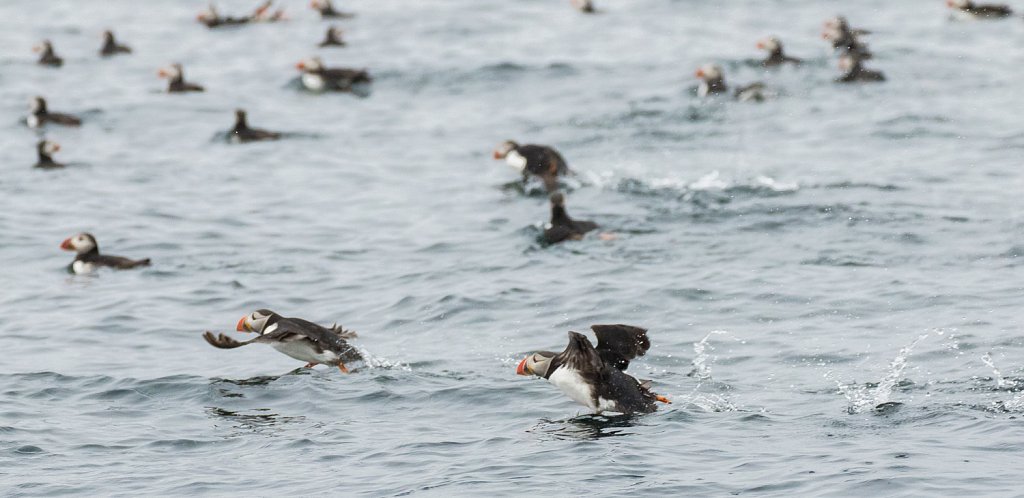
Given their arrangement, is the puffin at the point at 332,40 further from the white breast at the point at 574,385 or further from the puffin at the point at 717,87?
the white breast at the point at 574,385

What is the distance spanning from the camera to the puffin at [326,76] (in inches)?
1102

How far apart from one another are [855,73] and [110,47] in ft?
51.7

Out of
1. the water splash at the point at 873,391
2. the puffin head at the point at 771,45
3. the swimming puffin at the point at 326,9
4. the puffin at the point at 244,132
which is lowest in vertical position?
the water splash at the point at 873,391

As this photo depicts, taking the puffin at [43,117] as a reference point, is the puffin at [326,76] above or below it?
above

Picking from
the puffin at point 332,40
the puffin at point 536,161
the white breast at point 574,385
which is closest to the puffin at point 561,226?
the puffin at point 536,161

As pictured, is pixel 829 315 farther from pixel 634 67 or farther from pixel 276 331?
pixel 634 67

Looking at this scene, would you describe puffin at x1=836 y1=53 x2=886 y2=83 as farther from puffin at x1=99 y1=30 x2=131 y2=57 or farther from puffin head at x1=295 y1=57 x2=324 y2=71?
puffin at x1=99 y1=30 x2=131 y2=57

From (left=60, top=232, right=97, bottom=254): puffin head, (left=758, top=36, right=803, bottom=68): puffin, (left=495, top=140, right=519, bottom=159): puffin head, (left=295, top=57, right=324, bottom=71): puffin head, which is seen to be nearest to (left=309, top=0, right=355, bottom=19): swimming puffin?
(left=295, top=57, right=324, bottom=71): puffin head

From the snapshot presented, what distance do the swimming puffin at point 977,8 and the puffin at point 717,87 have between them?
8372 millimetres

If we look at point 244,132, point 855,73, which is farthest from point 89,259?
point 855,73

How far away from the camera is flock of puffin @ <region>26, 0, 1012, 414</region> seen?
10.8 m

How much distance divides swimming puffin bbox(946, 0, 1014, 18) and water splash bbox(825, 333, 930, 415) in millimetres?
21580

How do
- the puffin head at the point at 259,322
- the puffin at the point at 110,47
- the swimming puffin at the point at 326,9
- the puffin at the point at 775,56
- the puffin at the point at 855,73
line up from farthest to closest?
the swimming puffin at the point at 326,9
the puffin at the point at 110,47
the puffin at the point at 775,56
the puffin at the point at 855,73
the puffin head at the point at 259,322

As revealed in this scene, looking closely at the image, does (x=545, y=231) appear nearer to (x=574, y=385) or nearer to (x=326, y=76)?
(x=574, y=385)
